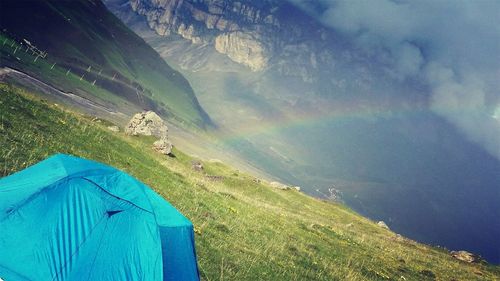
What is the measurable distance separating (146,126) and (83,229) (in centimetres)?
4955

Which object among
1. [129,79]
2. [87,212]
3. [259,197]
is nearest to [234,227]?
[87,212]

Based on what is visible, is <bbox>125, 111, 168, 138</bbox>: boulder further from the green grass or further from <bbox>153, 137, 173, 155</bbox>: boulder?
the green grass

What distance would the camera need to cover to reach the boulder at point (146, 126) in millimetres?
55469

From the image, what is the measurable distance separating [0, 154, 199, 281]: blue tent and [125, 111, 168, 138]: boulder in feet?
152

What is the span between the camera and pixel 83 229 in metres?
8.64

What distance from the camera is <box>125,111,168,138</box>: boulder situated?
5547cm

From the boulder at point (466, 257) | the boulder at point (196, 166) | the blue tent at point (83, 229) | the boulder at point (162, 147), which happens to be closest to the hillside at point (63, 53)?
the boulder at point (162, 147)

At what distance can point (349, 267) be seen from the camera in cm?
2173

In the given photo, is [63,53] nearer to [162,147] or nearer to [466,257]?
[162,147]

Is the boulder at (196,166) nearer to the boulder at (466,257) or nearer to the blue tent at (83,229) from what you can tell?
the boulder at (466,257)

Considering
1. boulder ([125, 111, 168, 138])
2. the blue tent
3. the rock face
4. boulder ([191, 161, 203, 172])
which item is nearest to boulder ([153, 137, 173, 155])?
the rock face

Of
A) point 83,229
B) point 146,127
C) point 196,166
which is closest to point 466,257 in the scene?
point 196,166

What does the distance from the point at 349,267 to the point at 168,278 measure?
14946mm

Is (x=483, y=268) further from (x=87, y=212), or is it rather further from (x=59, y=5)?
(x=59, y=5)
